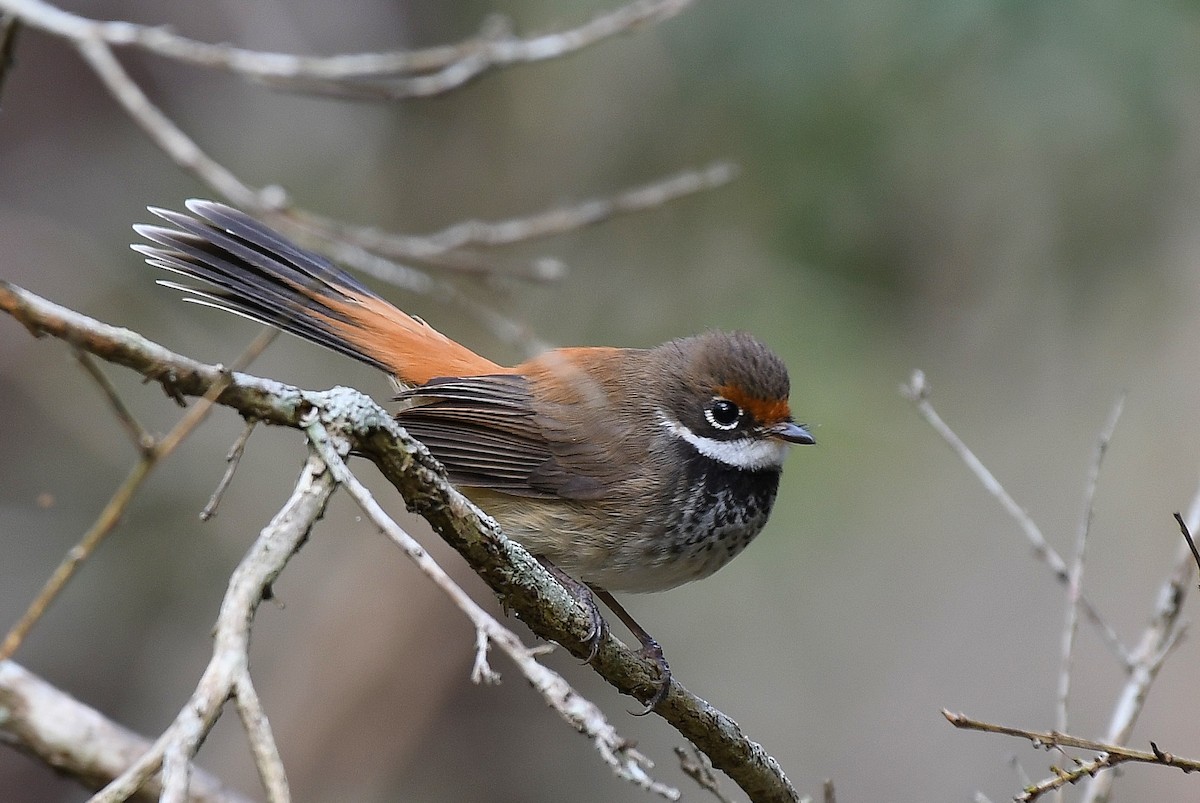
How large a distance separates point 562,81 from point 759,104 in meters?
1.74

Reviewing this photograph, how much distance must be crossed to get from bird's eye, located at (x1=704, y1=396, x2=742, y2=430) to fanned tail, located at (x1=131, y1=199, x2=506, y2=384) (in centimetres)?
81

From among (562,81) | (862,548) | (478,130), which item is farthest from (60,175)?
(862,548)

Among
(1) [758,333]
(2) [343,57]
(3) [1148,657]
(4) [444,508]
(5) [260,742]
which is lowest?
(5) [260,742]

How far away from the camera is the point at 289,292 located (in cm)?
395

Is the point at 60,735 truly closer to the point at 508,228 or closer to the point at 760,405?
the point at 508,228

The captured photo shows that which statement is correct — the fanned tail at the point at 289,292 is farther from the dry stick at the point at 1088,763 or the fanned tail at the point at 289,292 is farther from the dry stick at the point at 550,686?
the dry stick at the point at 1088,763

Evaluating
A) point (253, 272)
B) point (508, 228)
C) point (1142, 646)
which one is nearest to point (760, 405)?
point (508, 228)

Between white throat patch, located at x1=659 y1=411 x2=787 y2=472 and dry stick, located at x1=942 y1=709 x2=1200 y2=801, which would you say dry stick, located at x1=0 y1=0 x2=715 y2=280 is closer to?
white throat patch, located at x1=659 y1=411 x2=787 y2=472

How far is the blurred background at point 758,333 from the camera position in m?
5.39

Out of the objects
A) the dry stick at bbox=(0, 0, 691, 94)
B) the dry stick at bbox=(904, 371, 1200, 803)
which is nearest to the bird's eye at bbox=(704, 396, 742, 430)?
the dry stick at bbox=(904, 371, 1200, 803)

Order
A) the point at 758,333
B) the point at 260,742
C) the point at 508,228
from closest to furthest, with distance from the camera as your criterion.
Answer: the point at 260,742
the point at 508,228
the point at 758,333

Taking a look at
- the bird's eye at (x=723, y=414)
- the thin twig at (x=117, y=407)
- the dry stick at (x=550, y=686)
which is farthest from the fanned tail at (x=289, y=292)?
the dry stick at (x=550, y=686)

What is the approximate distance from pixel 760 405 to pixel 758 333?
5.63ft

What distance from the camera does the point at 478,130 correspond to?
7.38 meters
